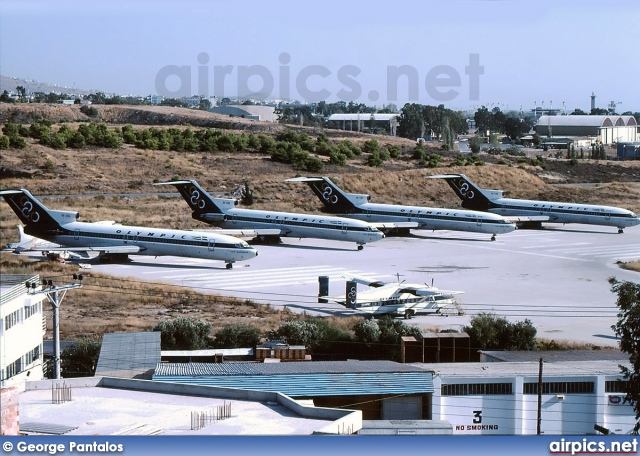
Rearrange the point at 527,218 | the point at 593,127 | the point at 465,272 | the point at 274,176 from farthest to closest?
the point at 593,127 → the point at 274,176 → the point at 527,218 → the point at 465,272

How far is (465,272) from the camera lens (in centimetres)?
4531

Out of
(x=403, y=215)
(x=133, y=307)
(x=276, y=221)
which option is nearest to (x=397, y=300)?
(x=133, y=307)

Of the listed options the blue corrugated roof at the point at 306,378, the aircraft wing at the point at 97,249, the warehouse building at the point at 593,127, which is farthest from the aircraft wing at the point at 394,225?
the warehouse building at the point at 593,127

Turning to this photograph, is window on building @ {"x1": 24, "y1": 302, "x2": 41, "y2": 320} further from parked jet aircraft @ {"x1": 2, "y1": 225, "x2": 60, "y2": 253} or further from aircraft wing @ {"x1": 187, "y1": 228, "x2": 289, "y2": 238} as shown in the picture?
aircraft wing @ {"x1": 187, "y1": 228, "x2": 289, "y2": 238}

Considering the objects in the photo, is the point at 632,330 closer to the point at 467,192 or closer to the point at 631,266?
the point at 631,266

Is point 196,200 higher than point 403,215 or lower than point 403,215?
higher

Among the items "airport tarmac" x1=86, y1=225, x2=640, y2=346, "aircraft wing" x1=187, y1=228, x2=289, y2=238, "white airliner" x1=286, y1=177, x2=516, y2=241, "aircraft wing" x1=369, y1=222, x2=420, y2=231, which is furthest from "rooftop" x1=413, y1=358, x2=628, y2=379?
"aircraft wing" x1=369, y1=222, x2=420, y2=231

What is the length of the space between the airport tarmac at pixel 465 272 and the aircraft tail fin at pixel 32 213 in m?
3.45

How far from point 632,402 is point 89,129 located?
55.2 meters

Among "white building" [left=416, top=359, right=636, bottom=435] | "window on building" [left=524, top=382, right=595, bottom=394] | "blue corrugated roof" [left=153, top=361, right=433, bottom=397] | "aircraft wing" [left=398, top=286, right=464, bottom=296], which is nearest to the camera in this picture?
"blue corrugated roof" [left=153, top=361, right=433, bottom=397]

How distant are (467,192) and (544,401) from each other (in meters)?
40.1

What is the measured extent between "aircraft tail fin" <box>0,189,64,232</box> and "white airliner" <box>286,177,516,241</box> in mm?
16448

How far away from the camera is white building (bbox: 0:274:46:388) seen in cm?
2097

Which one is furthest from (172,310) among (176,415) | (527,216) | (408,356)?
(527,216)
